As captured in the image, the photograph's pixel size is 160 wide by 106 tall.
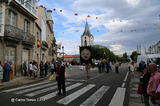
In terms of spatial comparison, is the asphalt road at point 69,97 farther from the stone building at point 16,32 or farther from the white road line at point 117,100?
the stone building at point 16,32

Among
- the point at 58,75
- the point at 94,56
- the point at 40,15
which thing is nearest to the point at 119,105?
the point at 58,75

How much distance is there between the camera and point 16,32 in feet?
43.6

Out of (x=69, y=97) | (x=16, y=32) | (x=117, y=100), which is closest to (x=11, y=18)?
(x=16, y=32)

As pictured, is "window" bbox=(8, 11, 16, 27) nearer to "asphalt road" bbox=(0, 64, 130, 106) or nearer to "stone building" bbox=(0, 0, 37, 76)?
"stone building" bbox=(0, 0, 37, 76)

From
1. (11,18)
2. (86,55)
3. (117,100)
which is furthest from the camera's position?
(11,18)

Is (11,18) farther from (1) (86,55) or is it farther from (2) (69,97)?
(2) (69,97)

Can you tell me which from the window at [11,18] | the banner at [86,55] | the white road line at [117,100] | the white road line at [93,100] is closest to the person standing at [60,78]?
the white road line at [93,100]

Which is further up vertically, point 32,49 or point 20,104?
point 32,49

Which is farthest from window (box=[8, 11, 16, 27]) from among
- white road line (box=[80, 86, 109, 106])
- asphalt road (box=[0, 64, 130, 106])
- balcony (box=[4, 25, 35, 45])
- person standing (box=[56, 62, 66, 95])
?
white road line (box=[80, 86, 109, 106])

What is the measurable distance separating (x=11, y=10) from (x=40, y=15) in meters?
11.3

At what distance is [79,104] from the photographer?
4.76m

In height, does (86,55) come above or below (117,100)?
above

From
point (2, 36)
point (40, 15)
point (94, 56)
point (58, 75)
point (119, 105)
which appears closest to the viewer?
point (119, 105)

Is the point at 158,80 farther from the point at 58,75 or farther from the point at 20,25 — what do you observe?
the point at 20,25
